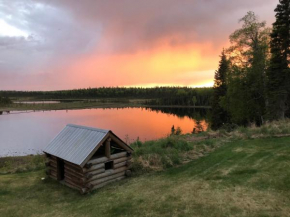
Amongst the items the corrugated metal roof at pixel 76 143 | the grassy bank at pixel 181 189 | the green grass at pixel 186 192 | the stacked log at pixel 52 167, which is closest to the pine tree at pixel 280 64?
the grassy bank at pixel 181 189

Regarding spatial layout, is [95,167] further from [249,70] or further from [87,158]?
[249,70]

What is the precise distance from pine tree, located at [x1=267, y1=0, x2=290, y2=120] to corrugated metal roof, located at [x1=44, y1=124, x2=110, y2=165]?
838 inches

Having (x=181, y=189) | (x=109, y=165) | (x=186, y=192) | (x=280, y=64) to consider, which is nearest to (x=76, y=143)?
(x=109, y=165)

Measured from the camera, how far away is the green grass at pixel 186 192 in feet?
21.5

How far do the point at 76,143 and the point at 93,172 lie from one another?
1752 millimetres

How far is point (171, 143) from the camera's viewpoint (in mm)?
14945

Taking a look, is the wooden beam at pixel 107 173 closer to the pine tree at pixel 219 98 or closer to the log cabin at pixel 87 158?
the log cabin at pixel 87 158

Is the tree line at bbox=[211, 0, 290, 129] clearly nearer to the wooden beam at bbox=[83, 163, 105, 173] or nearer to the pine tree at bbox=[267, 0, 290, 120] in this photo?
the pine tree at bbox=[267, 0, 290, 120]

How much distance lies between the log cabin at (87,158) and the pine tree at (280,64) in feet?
66.0

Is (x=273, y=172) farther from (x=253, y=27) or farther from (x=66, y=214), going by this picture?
(x=253, y=27)

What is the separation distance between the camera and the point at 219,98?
36.5 m

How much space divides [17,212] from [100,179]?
11.1ft

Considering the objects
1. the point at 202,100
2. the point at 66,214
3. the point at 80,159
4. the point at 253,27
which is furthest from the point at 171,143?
the point at 202,100

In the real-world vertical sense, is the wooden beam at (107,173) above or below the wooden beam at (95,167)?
below
